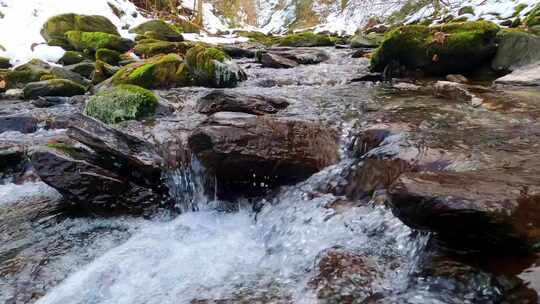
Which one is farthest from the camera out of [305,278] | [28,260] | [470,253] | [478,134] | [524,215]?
[478,134]

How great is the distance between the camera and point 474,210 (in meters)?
2.24

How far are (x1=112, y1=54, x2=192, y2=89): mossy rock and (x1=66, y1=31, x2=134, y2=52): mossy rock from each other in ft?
19.1

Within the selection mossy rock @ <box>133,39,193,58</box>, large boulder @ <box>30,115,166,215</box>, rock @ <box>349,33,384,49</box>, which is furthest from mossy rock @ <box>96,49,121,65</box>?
rock @ <box>349,33,384,49</box>

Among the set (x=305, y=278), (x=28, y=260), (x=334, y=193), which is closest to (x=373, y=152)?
(x=334, y=193)

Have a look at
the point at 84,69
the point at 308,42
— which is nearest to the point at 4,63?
the point at 84,69

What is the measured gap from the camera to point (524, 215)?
2.27 metres

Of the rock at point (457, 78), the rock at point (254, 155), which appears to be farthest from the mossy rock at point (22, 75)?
the rock at point (457, 78)

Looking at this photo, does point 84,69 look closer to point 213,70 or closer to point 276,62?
point 213,70

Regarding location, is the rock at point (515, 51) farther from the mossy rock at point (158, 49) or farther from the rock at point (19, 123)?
the mossy rock at point (158, 49)

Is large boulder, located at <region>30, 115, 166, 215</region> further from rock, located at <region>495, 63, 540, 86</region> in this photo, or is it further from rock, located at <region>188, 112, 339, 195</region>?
rock, located at <region>495, 63, 540, 86</region>

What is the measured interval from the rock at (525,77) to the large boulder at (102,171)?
19.2 feet

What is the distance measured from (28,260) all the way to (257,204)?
2098 millimetres

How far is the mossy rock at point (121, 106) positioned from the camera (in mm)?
6930

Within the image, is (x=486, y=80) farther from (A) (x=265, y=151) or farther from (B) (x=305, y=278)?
(B) (x=305, y=278)
